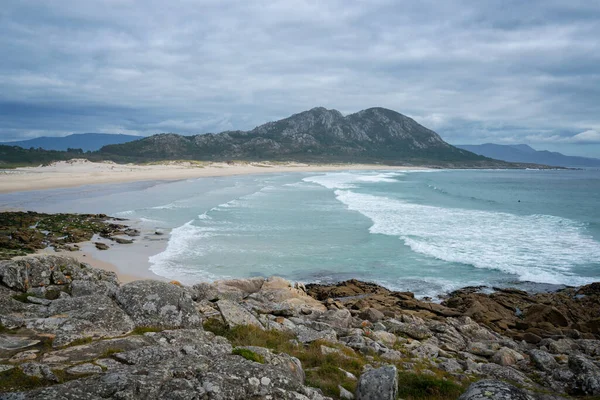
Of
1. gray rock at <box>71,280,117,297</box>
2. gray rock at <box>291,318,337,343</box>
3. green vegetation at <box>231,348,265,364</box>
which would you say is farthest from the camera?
gray rock at <box>291,318,337,343</box>

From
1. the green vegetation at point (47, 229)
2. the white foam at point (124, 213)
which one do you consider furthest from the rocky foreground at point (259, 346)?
the white foam at point (124, 213)

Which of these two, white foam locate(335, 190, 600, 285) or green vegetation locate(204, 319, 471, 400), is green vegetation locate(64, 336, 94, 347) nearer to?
green vegetation locate(204, 319, 471, 400)

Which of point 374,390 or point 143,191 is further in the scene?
point 143,191

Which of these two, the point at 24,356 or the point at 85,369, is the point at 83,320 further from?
the point at 85,369

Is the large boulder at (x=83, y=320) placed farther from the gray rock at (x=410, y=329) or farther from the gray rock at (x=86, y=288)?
the gray rock at (x=410, y=329)

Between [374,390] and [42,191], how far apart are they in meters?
54.2

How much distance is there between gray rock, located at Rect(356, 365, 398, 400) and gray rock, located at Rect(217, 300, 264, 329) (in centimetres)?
323

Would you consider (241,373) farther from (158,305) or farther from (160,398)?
(158,305)

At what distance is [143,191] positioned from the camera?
52.8 meters

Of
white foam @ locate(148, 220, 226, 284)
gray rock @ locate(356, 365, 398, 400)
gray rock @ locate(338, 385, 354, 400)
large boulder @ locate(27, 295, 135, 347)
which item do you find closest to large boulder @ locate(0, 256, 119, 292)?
large boulder @ locate(27, 295, 135, 347)

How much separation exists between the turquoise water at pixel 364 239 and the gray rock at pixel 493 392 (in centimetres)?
1256

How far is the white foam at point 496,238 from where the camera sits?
70.5 feet

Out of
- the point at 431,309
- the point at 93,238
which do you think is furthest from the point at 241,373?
the point at 93,238

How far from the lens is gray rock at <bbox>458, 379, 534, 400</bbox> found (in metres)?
5.12
